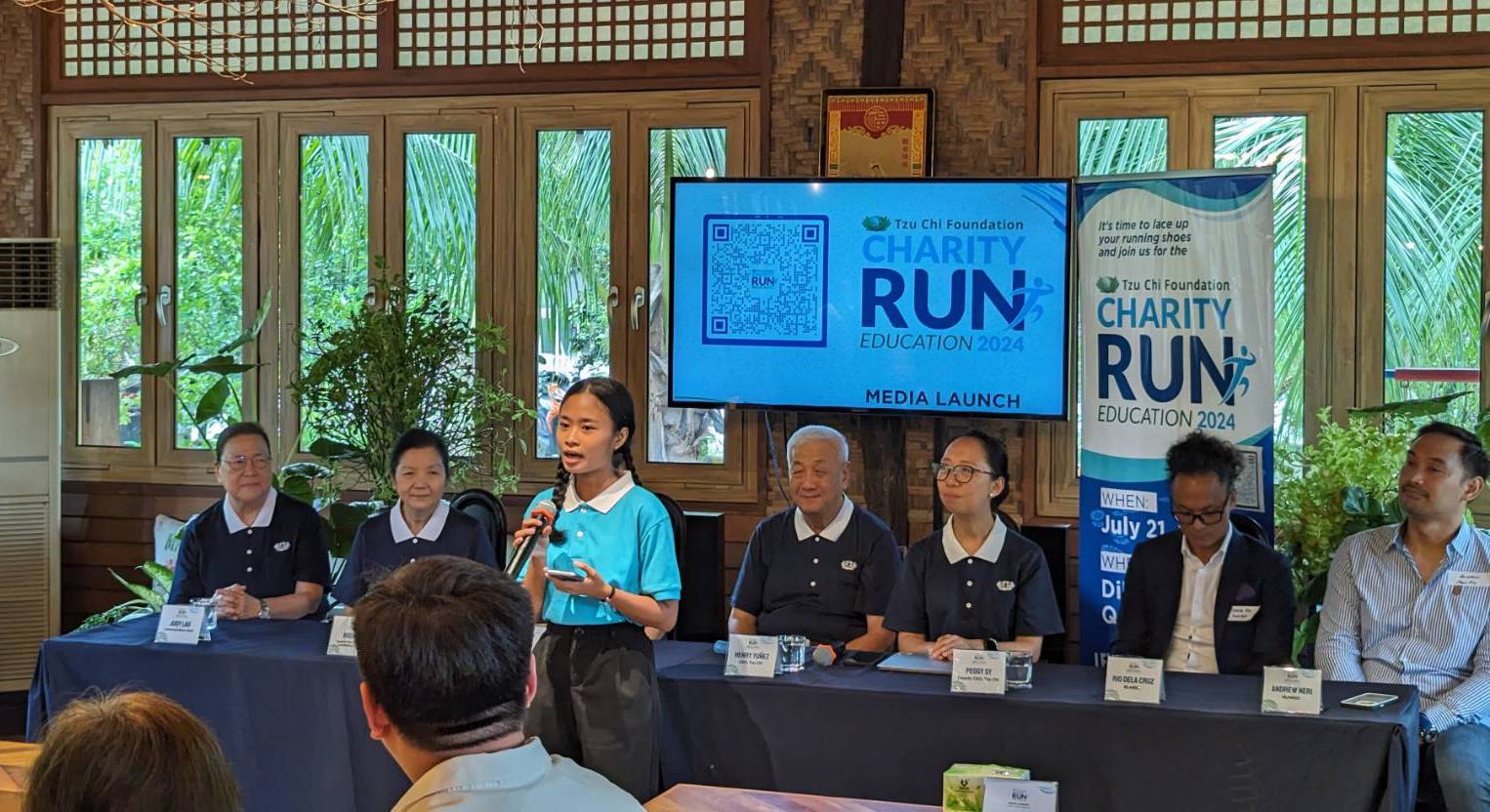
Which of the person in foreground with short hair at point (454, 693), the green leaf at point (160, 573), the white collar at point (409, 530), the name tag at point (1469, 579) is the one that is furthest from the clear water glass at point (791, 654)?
the green leaf at point (160, 573)

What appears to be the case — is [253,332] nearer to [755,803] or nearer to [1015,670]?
[1015,670]

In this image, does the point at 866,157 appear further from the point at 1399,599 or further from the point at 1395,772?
the point at 1395,772

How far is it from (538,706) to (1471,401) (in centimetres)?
352

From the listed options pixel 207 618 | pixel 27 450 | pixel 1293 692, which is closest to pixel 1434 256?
pixel 1293 692

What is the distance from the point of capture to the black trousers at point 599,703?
3.28 meters

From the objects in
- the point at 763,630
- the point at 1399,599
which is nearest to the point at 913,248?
the point at 763,630

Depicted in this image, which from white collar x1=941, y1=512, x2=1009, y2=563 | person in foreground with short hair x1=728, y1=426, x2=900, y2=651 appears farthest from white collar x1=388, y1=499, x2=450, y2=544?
white collar x1=941, y1=512, x2=1009, y2=563

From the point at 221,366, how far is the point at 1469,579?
434cm

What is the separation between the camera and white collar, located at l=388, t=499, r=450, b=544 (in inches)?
177

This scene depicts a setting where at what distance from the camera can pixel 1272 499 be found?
471 centimetres

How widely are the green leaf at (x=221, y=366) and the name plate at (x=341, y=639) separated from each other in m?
2.30

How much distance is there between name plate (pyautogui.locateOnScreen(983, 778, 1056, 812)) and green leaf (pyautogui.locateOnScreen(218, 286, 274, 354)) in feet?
13.1

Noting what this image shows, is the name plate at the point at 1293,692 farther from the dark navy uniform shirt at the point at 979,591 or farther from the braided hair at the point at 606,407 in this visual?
the braided hair at the point at 606,407

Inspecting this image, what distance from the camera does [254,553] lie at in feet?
15.3
